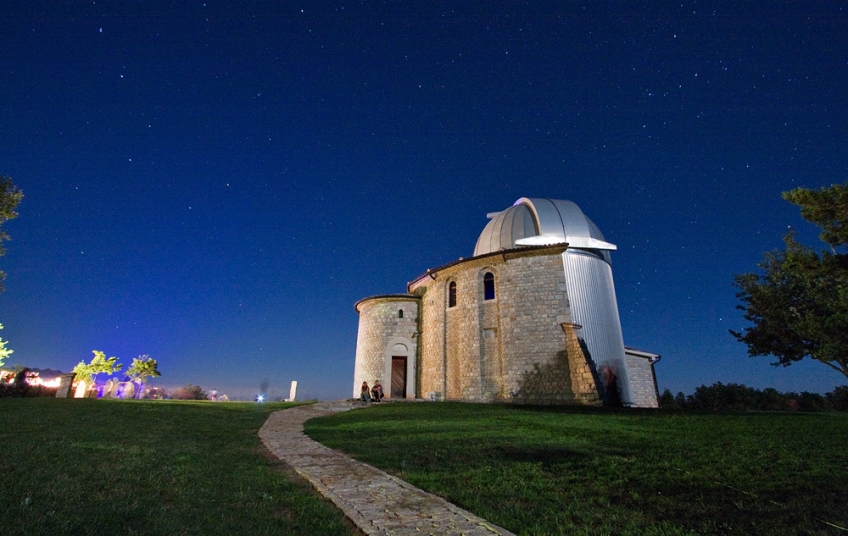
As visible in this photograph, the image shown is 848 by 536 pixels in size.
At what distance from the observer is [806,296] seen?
1830cm

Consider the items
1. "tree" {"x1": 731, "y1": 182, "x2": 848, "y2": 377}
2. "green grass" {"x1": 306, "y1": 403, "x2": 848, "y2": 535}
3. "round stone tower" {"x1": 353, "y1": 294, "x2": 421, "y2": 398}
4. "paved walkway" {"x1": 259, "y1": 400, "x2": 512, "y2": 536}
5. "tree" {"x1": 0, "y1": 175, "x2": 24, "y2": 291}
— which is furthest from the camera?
"round stone tower" {"x1": 353, "y1": 294, "x2": 421, "y2": 398}

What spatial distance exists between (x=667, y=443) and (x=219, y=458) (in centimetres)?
846

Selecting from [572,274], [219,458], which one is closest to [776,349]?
[572,274]

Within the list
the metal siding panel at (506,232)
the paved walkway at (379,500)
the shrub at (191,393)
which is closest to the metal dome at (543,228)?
the metal siding panel at (506,232)

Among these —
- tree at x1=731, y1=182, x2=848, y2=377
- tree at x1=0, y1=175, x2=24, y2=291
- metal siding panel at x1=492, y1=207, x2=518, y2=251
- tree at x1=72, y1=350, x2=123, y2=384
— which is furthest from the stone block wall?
tree at x1=72, y1=350, x2=123, y2=384

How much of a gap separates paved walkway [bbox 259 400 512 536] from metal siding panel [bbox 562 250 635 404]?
16.3 metres

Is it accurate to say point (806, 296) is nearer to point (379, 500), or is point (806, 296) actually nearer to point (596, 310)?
point (596, 310)

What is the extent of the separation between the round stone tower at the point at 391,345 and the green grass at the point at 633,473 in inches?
613

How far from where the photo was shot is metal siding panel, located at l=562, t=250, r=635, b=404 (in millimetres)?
20641

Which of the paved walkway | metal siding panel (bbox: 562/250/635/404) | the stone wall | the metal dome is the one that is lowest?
the paved walkway

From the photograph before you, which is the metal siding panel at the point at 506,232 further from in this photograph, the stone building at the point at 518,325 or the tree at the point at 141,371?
the tree at the point at 141,371

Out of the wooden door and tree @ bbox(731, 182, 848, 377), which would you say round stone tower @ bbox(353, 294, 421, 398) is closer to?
the wooden door

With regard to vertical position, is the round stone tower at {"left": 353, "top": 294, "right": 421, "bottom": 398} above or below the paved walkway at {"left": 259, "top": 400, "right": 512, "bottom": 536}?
above

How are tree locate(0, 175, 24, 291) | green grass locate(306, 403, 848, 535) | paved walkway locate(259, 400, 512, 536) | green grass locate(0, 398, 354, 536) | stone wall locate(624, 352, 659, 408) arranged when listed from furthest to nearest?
stone wall locate(624, 352, 659, 408)
tree locate(0, 175, 24, 291)
green grass locate(306, 403, 848, 535)
paved walkway locate(259, 400, 512, 536)
green grass locate(0, 398, 354, 536)
